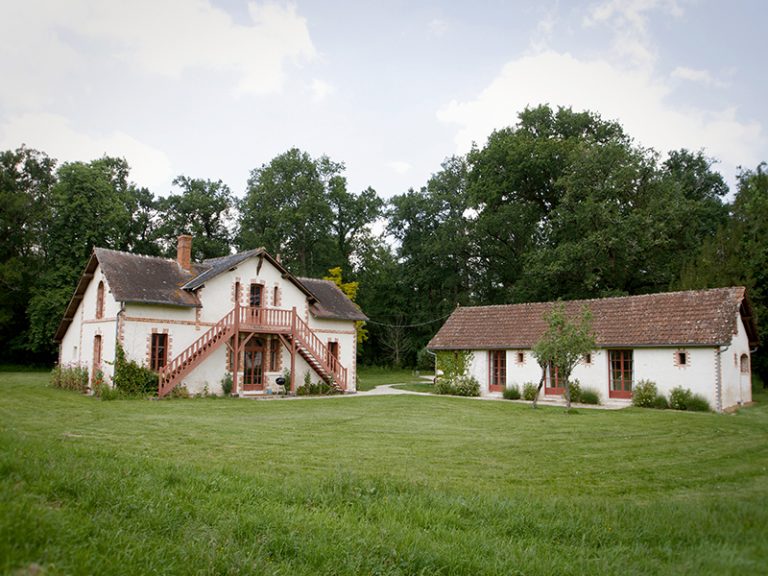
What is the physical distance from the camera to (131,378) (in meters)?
21.1

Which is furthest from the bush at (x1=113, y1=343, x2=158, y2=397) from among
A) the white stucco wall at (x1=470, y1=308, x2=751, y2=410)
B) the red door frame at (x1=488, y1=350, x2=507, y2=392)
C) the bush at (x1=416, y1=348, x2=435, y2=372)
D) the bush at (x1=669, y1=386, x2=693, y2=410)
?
the bush at (x1=416, y1=348, x2=435, y2=372)

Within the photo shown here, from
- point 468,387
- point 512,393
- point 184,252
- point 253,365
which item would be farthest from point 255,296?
point 512,393

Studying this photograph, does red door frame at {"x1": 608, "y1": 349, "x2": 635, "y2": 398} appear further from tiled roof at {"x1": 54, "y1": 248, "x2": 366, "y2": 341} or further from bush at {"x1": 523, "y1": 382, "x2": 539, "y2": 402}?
tiled roof at {"x1": 54, "y1": 248, "x2": 366, "y2": 341}

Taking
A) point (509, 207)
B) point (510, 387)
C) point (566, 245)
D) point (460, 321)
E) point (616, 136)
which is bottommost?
point (510, 387)

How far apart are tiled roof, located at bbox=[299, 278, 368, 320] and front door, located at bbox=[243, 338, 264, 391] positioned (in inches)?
139

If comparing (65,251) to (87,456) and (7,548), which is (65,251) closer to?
(87,456)

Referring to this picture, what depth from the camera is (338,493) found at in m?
6.24

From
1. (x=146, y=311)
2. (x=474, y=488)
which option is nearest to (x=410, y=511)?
(x=474, y=488)

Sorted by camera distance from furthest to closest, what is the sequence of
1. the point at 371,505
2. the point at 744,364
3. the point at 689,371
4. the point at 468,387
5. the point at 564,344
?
the point at 468,387 → the point at 744,364 → the point at 689,371 → the point at 564,344 → the point at 371,505

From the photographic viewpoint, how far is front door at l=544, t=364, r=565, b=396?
24.7 m

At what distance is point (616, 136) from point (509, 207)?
9125 millimetres

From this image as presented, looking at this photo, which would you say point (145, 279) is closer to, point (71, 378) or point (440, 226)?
point (71, 378)

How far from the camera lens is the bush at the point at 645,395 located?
69.5 feet

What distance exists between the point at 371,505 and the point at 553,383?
67.3 ft
